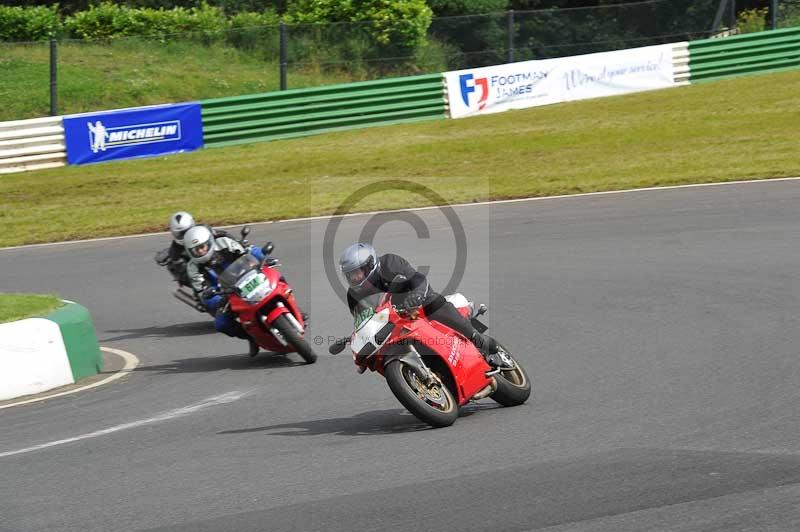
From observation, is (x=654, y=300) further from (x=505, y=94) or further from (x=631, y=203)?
(x=505, y=94)

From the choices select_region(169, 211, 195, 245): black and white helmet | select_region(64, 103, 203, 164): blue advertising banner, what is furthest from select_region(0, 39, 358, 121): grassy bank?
select_region(169, 211, 195, 245): black and white helmet

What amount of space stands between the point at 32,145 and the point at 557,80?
1337 centimetres

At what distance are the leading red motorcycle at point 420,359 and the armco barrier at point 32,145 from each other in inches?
737

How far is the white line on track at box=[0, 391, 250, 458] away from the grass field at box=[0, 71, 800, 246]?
1027cm

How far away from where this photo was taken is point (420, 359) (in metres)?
7.73

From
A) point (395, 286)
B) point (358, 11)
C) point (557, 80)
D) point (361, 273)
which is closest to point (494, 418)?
point (395, 286)

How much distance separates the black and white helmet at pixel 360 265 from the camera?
7.86 meters

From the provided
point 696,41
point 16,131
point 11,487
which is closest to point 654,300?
point 11,487

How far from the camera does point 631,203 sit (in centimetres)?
1825

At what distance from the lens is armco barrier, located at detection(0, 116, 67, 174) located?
24.8 m

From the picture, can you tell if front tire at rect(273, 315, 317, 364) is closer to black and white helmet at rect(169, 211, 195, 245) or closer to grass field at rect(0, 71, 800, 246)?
black and white helmet at rect(169, 211, 195, 245)

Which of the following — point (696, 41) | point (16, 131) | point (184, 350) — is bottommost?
point (184, 350)

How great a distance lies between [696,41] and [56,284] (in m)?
22.6

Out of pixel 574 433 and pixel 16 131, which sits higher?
pixel 16 131
